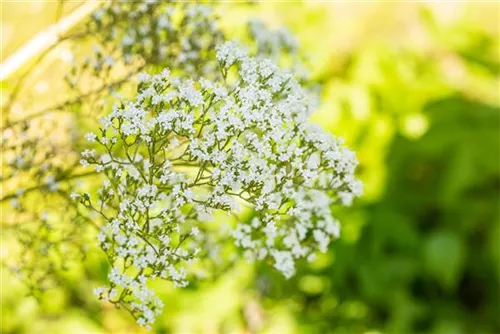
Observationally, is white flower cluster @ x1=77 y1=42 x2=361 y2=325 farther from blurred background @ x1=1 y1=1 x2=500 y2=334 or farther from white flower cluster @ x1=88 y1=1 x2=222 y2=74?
blurred background @ x1=1 y1=1 x2=500 y2=334

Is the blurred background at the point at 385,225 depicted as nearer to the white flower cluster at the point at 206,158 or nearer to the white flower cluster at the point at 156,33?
the white flower cluster at the point at 156,33

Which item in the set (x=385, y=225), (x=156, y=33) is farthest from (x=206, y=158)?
(x=385, y=225)

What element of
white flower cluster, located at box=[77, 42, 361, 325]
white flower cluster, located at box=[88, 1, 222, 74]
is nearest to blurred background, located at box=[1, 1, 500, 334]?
white flower cluster, located at box=[88, 1, 222, 74]

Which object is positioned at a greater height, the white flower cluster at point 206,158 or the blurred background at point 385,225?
the blurred background at point 385,225

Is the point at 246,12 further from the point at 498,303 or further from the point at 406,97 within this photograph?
the point at 498,303

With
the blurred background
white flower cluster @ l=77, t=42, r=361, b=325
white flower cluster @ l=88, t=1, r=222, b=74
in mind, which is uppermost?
the blurred background

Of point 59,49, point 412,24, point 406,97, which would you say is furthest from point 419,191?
point 59,49

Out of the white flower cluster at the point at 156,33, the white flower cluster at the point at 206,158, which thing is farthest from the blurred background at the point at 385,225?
the white flower cluster at the point at 206,158

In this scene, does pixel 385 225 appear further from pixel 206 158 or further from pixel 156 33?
pixel 206 158
